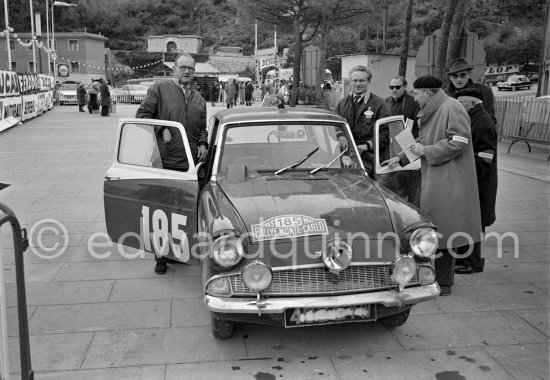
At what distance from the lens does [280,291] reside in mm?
3539

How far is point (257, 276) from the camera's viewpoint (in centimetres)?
349

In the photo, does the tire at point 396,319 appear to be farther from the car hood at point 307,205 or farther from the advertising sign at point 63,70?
the advertising sign at point 63,70

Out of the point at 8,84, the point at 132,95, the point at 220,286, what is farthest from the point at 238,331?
the point at 132,95

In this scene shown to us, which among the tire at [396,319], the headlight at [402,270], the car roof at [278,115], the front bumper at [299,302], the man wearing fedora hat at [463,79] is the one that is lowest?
the tire at [396,319]

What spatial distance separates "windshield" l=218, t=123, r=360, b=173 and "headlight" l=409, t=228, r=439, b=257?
1216 millimetres

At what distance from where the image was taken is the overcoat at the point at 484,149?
5141 millimetres

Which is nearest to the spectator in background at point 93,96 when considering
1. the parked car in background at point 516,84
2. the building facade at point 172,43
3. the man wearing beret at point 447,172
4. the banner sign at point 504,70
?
the man wearing beret at point 447,172

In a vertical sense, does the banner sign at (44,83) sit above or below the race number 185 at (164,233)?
above

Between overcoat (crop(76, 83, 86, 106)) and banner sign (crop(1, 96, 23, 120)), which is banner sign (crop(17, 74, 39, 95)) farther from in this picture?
overcoat (crop(76, 83, 86, 106))

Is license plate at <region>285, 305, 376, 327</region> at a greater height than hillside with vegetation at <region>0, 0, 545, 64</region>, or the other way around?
hillside with vegetation at <region>0, 0, 545, 64</region>

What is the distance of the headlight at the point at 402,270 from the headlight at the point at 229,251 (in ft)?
3.36

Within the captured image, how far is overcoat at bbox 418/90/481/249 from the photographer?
4.58 metres

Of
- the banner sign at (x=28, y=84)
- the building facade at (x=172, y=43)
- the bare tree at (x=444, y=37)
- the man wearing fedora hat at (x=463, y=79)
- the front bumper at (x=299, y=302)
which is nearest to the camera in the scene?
the front bumper at (x=299, y=302)

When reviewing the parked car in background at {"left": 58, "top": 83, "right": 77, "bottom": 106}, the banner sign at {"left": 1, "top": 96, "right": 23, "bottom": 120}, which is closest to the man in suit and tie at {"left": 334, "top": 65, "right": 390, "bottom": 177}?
the banner sign at {"left": 1, "top": 96, "right": 23, "bottom": 120}
